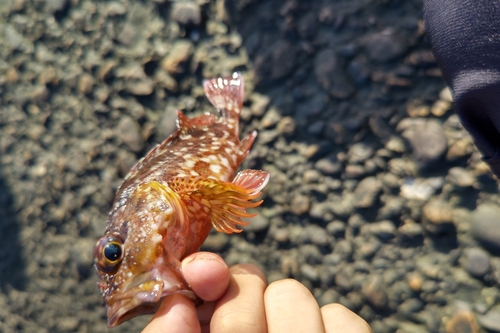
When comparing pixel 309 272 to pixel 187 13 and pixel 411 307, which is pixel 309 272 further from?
pixel 187 13

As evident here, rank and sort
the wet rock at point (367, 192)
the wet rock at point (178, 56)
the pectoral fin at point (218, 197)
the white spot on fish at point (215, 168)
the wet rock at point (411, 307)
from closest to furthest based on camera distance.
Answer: the pectoral fin at point (218, 197) < the white spot on fish at point (215, 168) < the wet rock at point (411, 307) < the wet rock at point (367, 192) < the wet rock at point (178, 56)

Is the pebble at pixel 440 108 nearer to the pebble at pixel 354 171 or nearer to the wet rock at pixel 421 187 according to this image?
the wet rock at pixel 421 187

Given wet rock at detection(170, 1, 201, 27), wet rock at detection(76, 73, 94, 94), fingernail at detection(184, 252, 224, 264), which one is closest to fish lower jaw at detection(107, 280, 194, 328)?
fingernail at detection(184, 252, 224, 264)

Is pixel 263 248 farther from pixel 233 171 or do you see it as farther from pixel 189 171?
pixel 189 171

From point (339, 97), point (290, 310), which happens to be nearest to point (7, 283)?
point (290, 310)

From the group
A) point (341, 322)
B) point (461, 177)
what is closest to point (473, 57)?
point (461, 177)

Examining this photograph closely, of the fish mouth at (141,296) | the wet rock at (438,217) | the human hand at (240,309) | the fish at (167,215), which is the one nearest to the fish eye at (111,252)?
the fish at (167,215)

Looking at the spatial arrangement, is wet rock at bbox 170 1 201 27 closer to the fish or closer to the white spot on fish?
the fish
